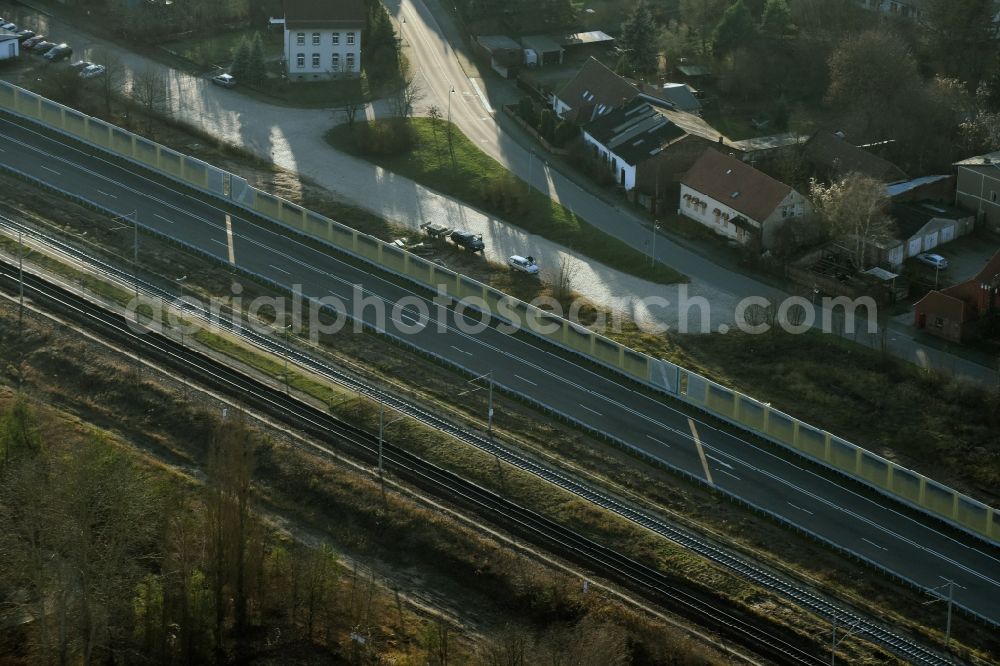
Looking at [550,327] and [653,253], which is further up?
[653,253]

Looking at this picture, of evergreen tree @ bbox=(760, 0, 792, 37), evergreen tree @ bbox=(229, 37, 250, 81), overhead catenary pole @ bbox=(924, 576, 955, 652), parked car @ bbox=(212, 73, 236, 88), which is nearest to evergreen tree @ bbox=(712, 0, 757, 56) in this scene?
evergreen tree @ bbox=(760, 0, 792, 37)

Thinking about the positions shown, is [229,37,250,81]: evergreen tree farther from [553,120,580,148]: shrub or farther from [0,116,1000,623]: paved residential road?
[553,120,580,148]: shrub

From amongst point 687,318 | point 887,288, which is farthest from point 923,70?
point 687,318

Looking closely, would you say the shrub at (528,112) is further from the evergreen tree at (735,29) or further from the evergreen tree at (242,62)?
the evergreen tree at (242,62)

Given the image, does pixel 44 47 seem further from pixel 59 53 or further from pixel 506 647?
pixel 506 647

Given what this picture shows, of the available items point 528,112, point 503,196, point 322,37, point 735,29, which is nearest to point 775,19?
point 735,29

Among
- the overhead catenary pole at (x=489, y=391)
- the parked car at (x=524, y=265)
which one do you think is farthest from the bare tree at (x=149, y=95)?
the overhead catenary pole at (x=489, y=391)

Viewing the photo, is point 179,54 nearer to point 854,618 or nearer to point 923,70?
point 923,70
